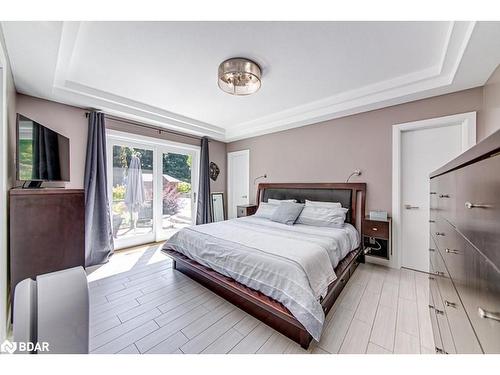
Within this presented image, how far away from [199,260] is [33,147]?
207 cm

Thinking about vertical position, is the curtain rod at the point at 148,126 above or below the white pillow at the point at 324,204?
above

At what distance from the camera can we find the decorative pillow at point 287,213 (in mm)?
3111

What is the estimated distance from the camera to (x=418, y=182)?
277 cm

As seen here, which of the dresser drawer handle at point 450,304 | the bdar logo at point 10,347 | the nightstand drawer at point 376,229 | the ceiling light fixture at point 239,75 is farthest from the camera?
the nightstand drawer at point 376,229

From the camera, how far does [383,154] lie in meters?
2.96

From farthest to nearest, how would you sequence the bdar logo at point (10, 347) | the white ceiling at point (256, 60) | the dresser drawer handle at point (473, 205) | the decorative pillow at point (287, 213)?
the decorative pillow at point (287, 213) → the white ceiling at point (256, 60) → the dresser drawer handle at point (473, 205) → the bdar logo at point (10, 347)

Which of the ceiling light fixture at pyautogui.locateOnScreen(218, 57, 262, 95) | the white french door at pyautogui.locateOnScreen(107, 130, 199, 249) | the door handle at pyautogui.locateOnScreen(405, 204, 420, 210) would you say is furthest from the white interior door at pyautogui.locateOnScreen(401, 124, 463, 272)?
the white french door at pyautogui.locateOnScreen(107, 130, 199, 249)

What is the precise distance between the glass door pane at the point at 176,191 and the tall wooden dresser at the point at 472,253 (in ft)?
13.9

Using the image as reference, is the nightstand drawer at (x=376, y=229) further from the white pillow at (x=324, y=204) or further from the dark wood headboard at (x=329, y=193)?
the white pillow at (x=324, y=204)

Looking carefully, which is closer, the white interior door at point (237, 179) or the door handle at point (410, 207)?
the door handle at point (410, 207)

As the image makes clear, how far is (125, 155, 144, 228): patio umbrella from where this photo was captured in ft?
12.1

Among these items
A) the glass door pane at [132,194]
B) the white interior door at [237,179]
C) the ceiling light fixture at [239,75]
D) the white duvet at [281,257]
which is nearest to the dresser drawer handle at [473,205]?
the white duvet at [281,257]

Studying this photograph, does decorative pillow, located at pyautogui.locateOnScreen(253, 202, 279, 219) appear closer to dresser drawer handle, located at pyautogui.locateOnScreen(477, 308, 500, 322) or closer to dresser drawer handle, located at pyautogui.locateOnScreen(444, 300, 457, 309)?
dresser drawer handle, located at pyautogui.locateOnScreen(444, 300, 457, 309)
